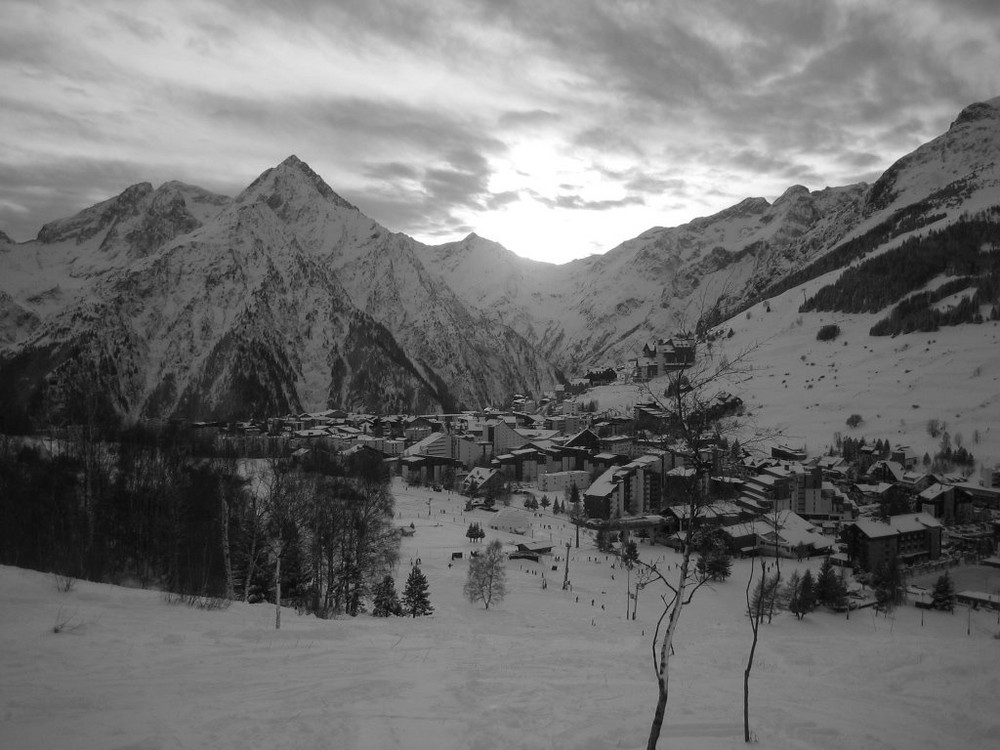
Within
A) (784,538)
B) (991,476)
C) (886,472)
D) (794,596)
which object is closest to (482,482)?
(784,538)

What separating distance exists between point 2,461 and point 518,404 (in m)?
94.2

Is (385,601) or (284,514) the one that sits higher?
(284,514)

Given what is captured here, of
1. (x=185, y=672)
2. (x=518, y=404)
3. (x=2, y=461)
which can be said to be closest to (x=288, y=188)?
(x=518, y=404)

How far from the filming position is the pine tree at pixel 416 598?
2014 cm

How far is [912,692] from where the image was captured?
11.1 m

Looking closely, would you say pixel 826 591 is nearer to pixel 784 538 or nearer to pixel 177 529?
pixel 784 538

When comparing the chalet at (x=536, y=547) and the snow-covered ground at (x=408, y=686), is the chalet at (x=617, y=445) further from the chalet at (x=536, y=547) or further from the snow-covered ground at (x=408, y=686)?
the snow-covered ground at (x=408, y=686)

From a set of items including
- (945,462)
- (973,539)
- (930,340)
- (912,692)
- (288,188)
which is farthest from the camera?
(288,188)

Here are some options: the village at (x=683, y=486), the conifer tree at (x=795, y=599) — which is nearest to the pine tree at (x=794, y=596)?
the conifer tree at (x=795, y=599)

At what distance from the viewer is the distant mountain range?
87188mm

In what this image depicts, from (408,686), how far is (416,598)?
12380 mm

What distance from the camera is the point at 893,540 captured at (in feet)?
109

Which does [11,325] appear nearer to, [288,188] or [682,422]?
[288,188]

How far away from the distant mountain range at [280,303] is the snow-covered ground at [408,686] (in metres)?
43.9
